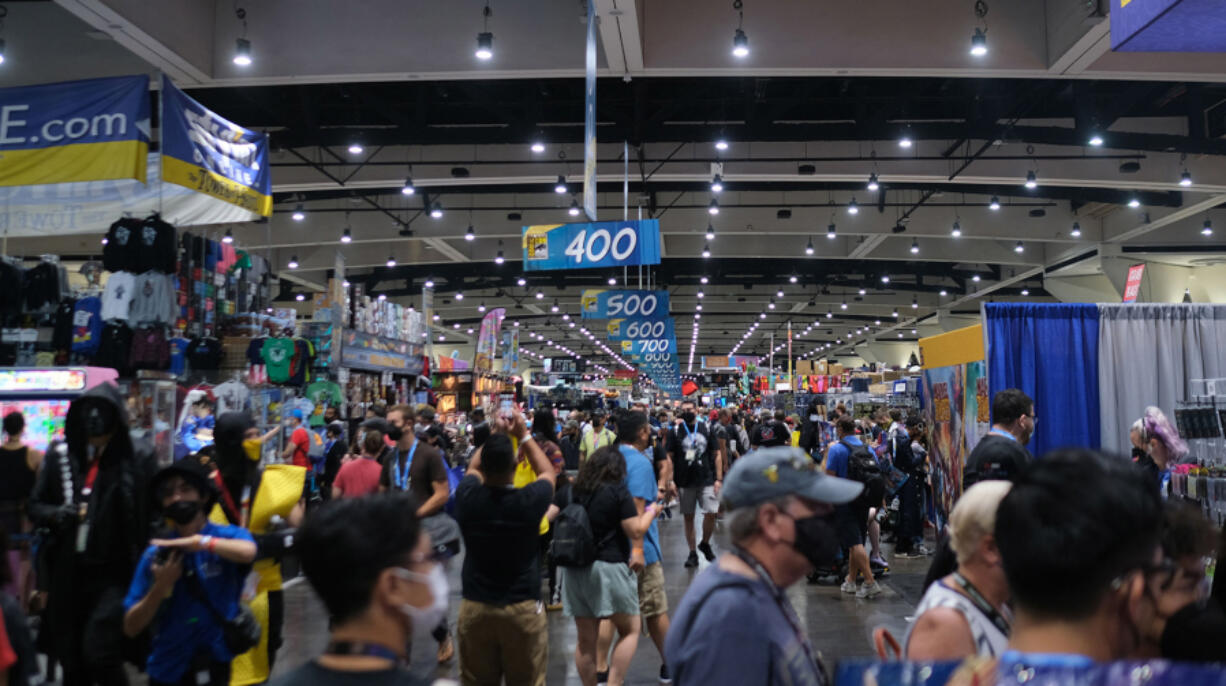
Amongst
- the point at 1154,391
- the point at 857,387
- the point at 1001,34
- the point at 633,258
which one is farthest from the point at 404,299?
the point at 1154,391

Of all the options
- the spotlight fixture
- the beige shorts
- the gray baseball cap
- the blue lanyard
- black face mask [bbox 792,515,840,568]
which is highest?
the spotlight fixture

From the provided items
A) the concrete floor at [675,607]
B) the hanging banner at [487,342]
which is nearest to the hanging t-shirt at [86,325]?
the concrete floor at [675,607]

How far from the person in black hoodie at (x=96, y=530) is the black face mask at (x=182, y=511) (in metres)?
0.64

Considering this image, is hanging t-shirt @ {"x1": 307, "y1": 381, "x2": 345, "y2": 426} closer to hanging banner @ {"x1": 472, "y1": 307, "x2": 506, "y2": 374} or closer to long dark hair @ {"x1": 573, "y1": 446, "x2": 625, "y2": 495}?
hanging banner @ {"x1": 472, "y1": 307, "x2": 506, "y2": 374}

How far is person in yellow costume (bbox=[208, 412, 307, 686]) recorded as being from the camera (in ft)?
11.3

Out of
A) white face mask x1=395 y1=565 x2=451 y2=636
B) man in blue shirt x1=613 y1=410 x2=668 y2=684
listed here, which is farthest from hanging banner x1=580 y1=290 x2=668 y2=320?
white face mask x1=395 y1=565 x2=451 y2=636

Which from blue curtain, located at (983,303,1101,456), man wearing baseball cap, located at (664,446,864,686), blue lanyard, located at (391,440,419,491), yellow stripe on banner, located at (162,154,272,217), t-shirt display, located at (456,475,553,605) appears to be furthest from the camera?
blue curtain, located at (983,303,1101,456)

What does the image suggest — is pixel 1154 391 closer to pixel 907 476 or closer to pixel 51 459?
pixel 907 476

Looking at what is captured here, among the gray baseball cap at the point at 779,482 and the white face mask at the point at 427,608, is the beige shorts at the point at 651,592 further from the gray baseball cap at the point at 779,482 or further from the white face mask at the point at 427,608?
the white face mask at the point at 427,608

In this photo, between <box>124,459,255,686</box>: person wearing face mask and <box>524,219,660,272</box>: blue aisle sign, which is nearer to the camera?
<box>124,459,255,686</box>: person wearing face mask

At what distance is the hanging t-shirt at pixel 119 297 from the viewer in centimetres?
805

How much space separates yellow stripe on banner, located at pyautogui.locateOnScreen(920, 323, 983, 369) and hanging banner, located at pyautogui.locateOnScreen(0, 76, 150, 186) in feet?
25.0

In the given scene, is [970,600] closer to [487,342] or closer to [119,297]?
[119,297]

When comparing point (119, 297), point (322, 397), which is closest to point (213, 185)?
point (119, 297)
